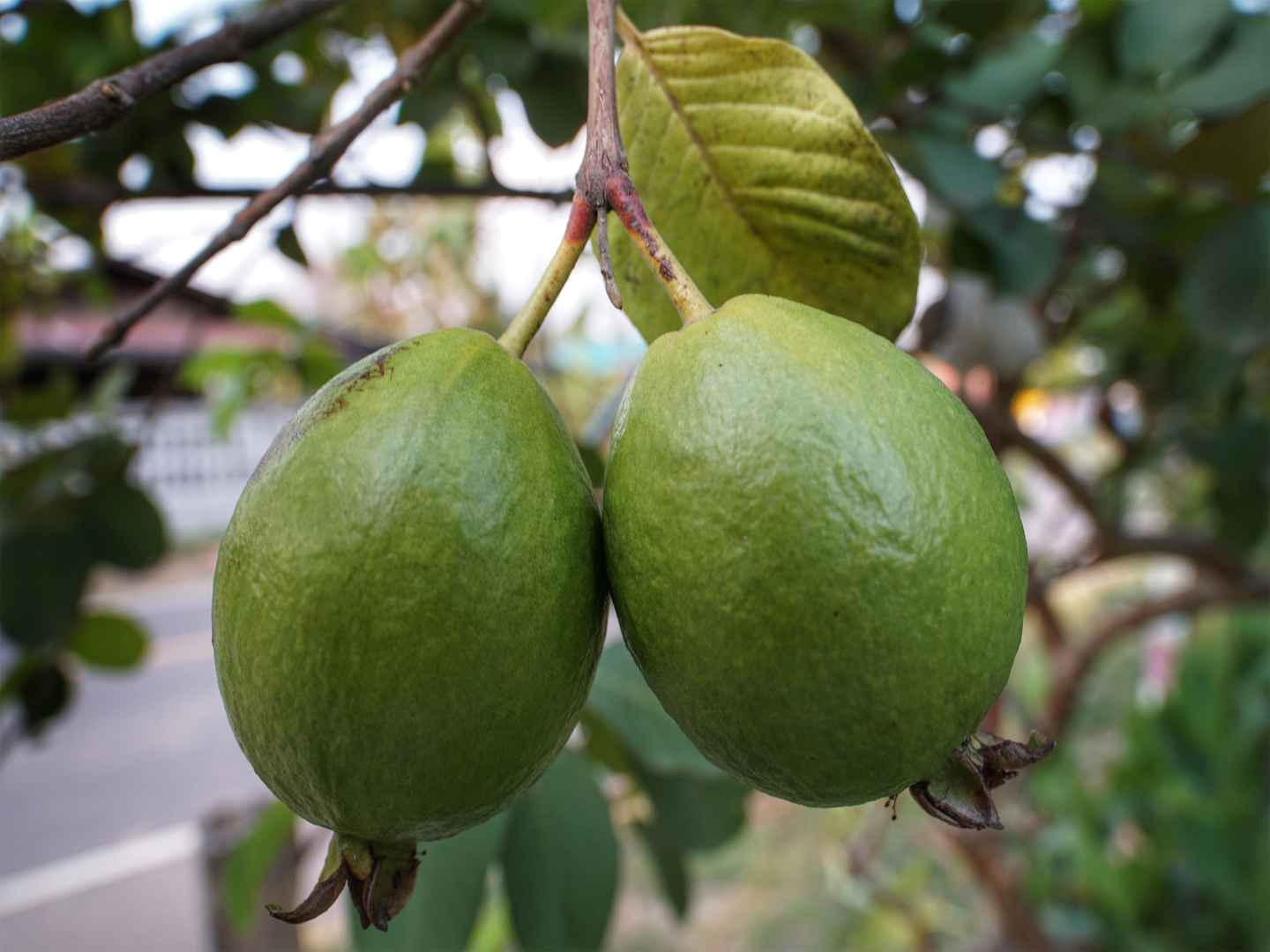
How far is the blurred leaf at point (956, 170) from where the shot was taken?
1438 millimetres

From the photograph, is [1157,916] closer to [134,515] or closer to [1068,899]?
[1068,899]

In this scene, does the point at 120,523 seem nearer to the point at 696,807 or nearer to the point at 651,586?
the point at 696,807

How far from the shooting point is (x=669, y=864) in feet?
5.58

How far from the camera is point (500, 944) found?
3.24 meters

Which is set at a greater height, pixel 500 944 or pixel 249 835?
pixel 249 835

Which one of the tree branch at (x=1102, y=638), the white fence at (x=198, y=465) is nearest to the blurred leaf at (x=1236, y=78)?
the tree branch at (x=1102, y=638)

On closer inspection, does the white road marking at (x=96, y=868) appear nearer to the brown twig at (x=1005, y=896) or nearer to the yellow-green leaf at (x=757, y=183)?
the brown twig at (x=1005, y=896)

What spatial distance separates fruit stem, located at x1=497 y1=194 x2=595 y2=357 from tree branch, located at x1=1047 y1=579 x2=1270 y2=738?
235 centimetres

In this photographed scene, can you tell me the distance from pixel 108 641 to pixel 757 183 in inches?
76.7

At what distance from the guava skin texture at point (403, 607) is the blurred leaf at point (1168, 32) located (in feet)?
4.10

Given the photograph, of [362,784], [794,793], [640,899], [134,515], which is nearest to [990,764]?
[794,793]

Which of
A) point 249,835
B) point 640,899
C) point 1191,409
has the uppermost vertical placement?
point 249,835

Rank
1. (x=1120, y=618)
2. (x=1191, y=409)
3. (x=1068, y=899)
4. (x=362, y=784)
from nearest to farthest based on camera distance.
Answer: (x=362, y=784), (x=1191, y=409), (x=1120, y=618), (x=1068, y=899)

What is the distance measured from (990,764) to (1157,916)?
3.46 m
